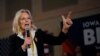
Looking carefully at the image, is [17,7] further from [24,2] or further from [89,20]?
[89,20]

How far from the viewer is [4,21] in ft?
20.7

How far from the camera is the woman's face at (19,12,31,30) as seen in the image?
5.94ft

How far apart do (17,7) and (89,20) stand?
220 cm

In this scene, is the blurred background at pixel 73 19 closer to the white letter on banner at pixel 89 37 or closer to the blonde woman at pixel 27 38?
the white letter on banner at pixel 89 37

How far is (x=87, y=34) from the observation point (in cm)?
452

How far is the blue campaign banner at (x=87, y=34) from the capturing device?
14.5 ft

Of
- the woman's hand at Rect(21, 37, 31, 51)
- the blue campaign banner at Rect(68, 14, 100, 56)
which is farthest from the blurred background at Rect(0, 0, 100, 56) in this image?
the woman's hand at Rect(21, 37, 31, 51)

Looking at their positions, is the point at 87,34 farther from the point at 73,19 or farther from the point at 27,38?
the point at 27,38

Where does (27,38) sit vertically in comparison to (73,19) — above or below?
above

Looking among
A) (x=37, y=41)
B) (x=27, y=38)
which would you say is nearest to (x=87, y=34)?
(x=37, y=41)

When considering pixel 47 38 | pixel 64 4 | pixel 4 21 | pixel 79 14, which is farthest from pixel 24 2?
pixel 47 38

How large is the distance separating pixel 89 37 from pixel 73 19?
49 cm

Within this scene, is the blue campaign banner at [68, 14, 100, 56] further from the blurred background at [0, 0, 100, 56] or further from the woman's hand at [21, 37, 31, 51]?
the woman's hand at [21, 37, 31, 51]

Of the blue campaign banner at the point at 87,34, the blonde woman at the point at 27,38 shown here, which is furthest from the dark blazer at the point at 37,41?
the blue campaign banner at the point at 87,34
